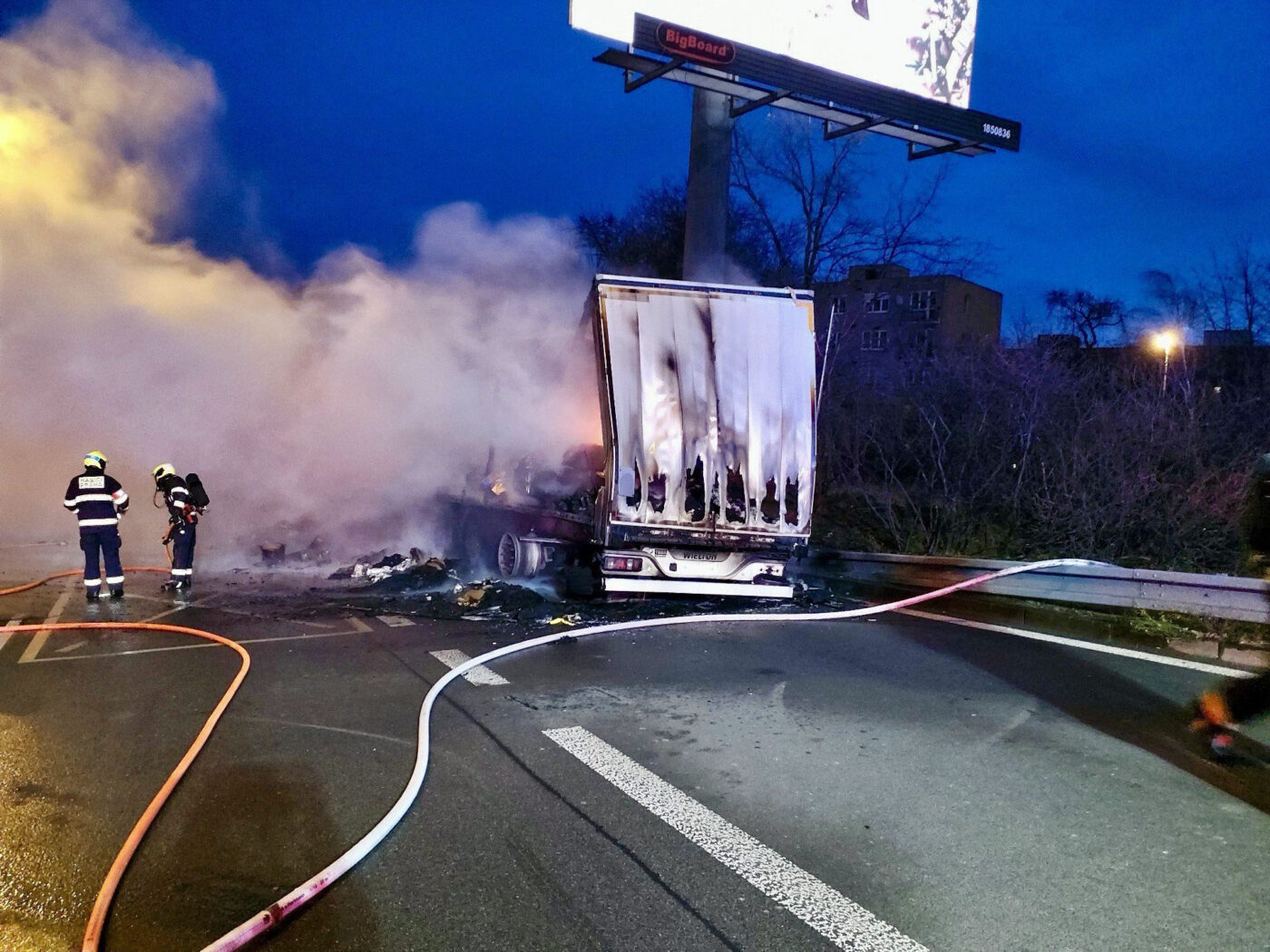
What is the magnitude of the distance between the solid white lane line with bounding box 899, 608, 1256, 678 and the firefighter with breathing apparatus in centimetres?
812

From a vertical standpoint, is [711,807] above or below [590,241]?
below

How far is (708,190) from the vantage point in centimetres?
1572

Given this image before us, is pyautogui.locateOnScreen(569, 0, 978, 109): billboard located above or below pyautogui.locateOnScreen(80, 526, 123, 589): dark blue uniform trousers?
above

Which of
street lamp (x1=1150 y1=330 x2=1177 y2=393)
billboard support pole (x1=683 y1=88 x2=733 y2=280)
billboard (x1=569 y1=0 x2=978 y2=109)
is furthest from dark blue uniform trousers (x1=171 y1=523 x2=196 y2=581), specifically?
street lamp (x1=1150 y1=330 x2=1177 y2=393)

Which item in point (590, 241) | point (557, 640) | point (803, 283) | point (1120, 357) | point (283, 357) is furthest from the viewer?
point (590, 241)

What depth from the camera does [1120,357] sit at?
620 inches

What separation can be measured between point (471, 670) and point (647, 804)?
8.97 ft

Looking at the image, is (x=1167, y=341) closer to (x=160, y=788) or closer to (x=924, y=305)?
(x=160, y=788)

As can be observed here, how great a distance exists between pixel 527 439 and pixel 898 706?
6.91 metres

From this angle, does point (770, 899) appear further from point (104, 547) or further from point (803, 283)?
point (803, 283)

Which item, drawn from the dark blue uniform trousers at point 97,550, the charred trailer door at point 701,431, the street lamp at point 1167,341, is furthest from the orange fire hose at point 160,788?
the street lamp at point 1167,341

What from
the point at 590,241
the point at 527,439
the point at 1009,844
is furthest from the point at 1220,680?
the point at 590,241

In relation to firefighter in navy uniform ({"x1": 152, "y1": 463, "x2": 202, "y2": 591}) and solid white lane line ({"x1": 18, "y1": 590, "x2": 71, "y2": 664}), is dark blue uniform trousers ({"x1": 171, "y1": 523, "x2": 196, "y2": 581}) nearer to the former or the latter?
firefighter in navy uniform ({"x1": 152, "y1": 463, "x2": 202, "y2": 591})

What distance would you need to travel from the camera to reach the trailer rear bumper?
8.45m
